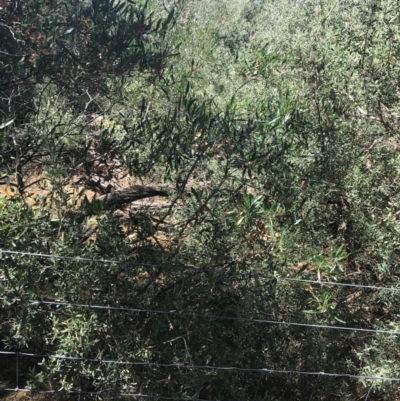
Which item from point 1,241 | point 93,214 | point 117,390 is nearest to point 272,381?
point 117,390

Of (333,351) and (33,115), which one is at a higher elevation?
(33,115)

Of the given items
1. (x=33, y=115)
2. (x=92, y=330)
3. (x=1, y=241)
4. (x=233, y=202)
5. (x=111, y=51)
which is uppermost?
(x=111, y=51)

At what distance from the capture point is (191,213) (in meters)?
3.75

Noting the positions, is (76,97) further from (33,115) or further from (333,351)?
(333,351)

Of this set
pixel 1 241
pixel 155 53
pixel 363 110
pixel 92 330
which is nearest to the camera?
pixel 1 241

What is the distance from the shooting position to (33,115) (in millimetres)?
3877

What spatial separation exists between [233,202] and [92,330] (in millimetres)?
1261

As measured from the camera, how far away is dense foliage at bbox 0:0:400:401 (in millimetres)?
3252

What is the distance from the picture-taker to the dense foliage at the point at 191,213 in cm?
325

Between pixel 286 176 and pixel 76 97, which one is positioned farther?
pixel 76 97

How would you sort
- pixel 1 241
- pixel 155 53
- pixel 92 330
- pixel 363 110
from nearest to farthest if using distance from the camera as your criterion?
1. pixel 1 241
2. pixel 92 330
3. pixel 155 53
4. pixel 363 110

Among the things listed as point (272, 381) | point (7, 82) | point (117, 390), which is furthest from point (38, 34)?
point (272, 381)

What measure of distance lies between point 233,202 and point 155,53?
1.34m

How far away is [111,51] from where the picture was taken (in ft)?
11.6
